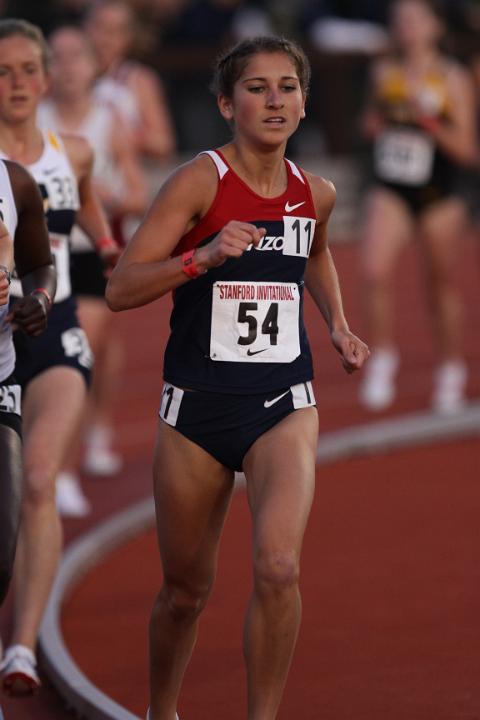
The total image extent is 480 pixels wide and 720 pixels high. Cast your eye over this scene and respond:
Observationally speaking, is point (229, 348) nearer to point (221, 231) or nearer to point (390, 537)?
point (221, 231)

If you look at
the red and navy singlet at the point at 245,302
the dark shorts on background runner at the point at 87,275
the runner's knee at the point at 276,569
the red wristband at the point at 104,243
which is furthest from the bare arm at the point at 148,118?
the runner's knee at the point at 276,569

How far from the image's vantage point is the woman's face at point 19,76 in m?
6.45

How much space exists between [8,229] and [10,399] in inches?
23.5

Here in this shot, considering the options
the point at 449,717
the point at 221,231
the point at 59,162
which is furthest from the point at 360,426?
A: the point at 221,231

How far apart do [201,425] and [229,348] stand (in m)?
0.26

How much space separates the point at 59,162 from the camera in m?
6.92

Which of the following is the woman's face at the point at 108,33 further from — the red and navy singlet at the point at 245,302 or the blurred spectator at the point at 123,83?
the red and navy singlet at the point at 245,302

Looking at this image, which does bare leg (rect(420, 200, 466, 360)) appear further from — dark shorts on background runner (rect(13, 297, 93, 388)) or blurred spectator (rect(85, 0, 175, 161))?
dark shorts on background runner (rect(13, 297, 93, 388))

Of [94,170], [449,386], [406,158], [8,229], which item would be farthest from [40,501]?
[449,386]

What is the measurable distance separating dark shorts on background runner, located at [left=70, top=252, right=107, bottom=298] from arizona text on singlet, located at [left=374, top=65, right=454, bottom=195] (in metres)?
3.39

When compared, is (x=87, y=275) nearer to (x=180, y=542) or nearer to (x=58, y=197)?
(x=58, y=197)

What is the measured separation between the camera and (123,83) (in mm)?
10773

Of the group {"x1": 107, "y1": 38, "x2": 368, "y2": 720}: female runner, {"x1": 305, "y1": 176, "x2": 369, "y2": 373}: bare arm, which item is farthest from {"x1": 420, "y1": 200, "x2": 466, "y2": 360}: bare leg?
{"x1": 107, "y1": 38, "x2": 368, "y2": 720}: female runner

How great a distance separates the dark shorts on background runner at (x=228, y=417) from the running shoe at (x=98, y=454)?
506cm
